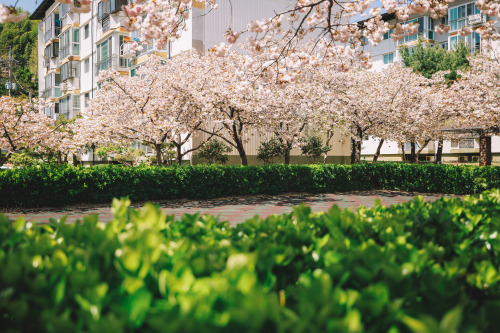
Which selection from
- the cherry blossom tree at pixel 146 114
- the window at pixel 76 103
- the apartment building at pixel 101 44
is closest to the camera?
the cherry blossom tree at pixel 146 114

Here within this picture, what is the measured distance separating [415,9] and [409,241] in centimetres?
744

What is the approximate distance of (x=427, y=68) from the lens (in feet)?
120

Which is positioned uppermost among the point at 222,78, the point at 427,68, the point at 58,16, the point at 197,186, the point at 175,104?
the point at 58,16

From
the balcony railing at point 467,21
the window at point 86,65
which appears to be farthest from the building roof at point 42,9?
the balcony railing at point 467,21

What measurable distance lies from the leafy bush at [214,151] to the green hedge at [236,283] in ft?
64.5

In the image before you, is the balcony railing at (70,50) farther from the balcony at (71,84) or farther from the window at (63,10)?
the window at (63,10)

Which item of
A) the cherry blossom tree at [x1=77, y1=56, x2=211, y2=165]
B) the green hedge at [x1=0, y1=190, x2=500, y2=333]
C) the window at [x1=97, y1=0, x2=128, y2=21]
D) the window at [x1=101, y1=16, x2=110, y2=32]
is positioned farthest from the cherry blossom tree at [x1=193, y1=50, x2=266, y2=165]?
the window at [x1=101, y1=16, x2=110, y2=32]

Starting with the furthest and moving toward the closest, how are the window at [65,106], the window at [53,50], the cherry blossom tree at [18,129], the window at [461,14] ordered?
the window at [53,50], the window at [65,106], the window at [461,14], the cherry blossom tree at [18,129]

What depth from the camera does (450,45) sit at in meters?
38.5

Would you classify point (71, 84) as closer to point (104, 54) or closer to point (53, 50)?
point (53, 50)

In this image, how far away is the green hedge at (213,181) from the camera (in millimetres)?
12109

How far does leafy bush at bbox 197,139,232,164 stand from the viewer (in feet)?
72.7

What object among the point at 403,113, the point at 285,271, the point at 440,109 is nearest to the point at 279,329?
the point at 285,271

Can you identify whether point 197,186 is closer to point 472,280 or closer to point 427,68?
point 472,280
